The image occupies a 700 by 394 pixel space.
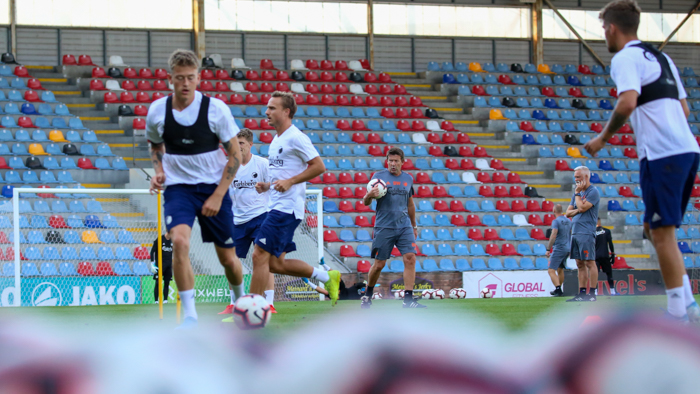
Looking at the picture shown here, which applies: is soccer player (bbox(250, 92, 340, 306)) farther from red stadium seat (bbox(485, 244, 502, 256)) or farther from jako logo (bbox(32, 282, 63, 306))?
red stadium seat (bbox(485, 244, 502, 256))

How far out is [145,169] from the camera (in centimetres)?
1948

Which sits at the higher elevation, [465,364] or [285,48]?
[285,48]

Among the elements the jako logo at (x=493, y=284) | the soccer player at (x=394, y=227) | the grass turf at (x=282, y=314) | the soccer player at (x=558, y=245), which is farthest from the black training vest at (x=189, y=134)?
the jako logo at (x=493, y=284)

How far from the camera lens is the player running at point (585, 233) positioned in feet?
35.7

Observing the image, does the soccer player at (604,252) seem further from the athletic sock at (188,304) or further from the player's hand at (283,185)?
the athletic sock at (188,304)

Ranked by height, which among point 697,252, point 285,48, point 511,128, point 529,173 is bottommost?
point 697,252

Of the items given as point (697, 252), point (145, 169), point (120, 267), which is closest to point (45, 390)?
point (120, 267)

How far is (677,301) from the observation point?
460 centimetres

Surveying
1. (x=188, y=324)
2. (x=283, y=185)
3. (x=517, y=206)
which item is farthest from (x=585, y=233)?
(x=517, y=206)

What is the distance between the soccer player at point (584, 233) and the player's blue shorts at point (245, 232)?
4.71 m

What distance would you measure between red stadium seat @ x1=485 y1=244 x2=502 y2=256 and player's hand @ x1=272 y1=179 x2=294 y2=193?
540 inches

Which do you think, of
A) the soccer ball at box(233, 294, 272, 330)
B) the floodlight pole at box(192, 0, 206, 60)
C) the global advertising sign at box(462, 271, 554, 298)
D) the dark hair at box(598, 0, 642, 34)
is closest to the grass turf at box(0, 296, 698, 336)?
the soccer ball at box(233, 294, 272, 330)

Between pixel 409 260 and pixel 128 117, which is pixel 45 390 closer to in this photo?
pixel 409 260

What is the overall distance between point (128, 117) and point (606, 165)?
1478cm
